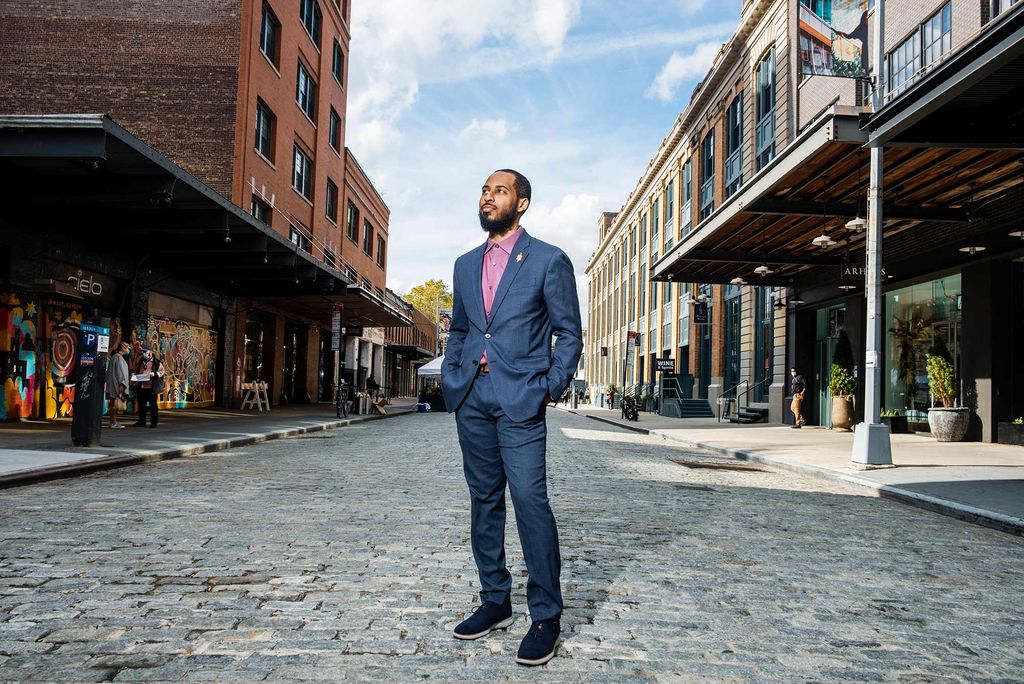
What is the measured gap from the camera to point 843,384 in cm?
2111

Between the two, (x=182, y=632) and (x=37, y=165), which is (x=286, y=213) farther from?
(x=182, y=632)

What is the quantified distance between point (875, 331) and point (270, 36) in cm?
2298

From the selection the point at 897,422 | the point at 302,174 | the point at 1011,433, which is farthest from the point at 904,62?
the point at 302,174

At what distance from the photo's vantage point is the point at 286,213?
29.2 m

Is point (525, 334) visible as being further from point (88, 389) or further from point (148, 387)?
point (148, 387)

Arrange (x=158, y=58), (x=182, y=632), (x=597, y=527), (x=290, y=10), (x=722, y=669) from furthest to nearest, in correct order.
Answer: (x=290, y=10) < (x=158, y=58) < (x=597, y=527) < (x=182, y=632) < (x=722, y=669)

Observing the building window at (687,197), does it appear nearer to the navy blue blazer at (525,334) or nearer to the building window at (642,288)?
the building window at (642,288)

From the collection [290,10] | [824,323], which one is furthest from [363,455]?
[290,10]

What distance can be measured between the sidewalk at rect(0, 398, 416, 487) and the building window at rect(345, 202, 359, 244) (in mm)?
21930

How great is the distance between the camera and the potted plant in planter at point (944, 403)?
16.6 meters

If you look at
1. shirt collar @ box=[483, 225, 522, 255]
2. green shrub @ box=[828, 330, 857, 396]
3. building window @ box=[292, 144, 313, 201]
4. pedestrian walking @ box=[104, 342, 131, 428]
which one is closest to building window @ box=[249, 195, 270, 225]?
building window @ box=[292, 144, 313, 201]

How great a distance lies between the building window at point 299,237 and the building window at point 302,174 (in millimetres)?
1587

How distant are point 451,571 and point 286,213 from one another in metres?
26.2

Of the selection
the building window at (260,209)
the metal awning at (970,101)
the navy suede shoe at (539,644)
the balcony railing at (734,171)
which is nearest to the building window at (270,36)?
the building window at (260,209)
